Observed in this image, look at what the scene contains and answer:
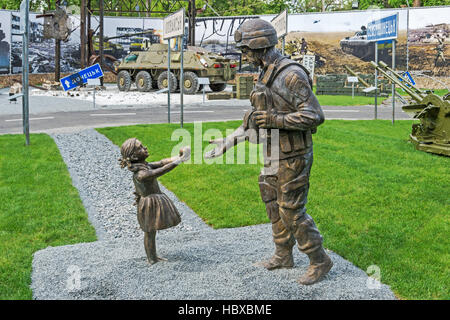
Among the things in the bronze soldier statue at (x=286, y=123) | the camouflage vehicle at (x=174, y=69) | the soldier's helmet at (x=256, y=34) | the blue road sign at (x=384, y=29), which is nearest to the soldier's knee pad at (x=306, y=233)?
the bronze soldier statue at (x=286, y=123)

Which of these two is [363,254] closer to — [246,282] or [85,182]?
[246,282]

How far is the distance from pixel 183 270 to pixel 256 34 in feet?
6.77

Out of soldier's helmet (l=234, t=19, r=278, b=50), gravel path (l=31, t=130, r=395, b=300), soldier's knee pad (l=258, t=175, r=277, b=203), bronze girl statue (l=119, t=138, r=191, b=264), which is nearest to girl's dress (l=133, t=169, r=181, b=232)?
bronze girl statue (l=119, t=138, r=191, b=264)

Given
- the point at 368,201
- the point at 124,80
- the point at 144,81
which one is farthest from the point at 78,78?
the point at 124,80

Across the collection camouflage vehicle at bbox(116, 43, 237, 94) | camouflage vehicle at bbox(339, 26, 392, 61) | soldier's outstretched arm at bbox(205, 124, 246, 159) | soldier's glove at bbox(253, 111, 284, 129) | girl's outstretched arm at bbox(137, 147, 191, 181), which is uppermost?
camouflage vehicle at bbox(339, 26, 392, 61)

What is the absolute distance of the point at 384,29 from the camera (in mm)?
Answer: 14734

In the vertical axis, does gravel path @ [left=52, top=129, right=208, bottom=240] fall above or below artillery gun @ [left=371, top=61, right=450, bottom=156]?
below

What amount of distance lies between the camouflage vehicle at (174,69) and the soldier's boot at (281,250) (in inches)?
840

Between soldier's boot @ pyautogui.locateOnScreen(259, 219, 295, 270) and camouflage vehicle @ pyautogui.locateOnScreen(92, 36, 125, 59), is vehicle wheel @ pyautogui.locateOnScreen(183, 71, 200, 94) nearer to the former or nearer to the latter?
camouflage vehicle @ pyautogui.locateOnScreen(92, 36, 125, 59)

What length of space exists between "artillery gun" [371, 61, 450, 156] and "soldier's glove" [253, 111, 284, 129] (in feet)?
22.9

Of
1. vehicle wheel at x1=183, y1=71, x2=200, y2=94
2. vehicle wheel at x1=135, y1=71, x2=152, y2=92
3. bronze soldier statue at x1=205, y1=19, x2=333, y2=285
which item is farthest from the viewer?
vehicle wheel at x1=135, y1=71, x2=152, y2=92

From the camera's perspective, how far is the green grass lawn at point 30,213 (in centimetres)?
498

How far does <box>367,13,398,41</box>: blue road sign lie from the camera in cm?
1430
